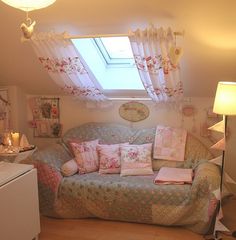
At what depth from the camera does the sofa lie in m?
Answer: 2.86

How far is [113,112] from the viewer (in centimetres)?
392

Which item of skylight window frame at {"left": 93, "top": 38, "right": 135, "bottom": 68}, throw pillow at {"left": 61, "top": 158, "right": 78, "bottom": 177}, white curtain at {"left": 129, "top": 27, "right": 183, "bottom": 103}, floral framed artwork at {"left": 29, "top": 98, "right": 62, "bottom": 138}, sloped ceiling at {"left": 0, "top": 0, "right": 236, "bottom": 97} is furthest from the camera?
floral framed artwork at {"left": 29, "top": 98, "right": 62, "bottom": 138}

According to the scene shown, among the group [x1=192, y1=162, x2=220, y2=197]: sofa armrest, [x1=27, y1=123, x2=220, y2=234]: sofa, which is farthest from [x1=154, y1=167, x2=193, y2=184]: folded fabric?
[x1=192, y1=162, x2=220, y2=197]: sofa armrest

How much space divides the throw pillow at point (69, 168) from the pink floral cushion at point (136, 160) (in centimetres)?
51

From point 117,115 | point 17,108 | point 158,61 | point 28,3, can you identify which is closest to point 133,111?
point 117,115

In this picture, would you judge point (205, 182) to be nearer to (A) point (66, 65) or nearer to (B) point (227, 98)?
(B) point (227, 98)

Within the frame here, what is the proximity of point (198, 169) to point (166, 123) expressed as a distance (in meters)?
0.81

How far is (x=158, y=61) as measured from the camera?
2969 millimetres

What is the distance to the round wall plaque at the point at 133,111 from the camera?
12.4 feet

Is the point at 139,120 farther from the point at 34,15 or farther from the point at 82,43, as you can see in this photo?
the point at 34,15

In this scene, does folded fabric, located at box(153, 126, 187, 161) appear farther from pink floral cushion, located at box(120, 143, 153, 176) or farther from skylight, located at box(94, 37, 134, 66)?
skylight, located at box(94, 37, 134, 66)

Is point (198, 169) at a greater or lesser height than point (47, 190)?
greater

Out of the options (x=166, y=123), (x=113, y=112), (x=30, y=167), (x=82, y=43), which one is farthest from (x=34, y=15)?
(x=166, y=123)

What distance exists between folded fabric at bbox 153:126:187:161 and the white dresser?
1.43 meters
